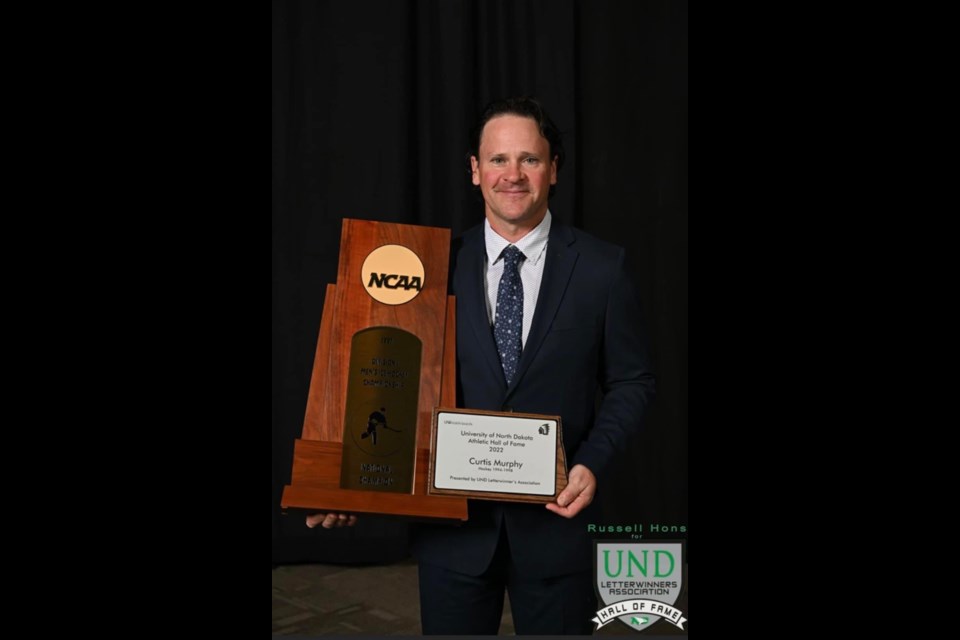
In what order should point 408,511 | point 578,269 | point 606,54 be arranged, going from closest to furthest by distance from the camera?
1. point 408,511
2. point 578,269
3. point 606,54

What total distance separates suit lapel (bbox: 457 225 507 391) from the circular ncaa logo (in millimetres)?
106

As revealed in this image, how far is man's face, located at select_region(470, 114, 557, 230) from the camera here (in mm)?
2092

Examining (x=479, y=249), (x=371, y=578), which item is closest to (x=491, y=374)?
(x=479, y=249)

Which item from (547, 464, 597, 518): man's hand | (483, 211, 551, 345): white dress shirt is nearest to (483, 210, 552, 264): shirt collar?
(483, 211, 551, 345): white dress shirt

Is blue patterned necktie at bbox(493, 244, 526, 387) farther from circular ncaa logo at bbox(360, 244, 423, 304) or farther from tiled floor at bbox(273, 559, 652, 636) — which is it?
tiled floor at bbox(273, 559, 652, 636)

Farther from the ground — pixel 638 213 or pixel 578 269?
pixel 638 213

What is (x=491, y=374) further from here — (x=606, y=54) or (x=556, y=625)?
(x=606, y=54)

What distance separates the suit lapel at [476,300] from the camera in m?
2.08

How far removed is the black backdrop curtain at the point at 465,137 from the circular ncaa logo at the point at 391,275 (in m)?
0.31

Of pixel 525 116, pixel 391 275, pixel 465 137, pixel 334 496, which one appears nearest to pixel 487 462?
pixel 334 496

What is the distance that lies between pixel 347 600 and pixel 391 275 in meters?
1.01

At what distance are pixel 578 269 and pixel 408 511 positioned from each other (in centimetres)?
66

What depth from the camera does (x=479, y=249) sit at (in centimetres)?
216

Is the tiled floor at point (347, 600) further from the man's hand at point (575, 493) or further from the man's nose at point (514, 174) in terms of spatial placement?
the man's nose at point (514, 174)
